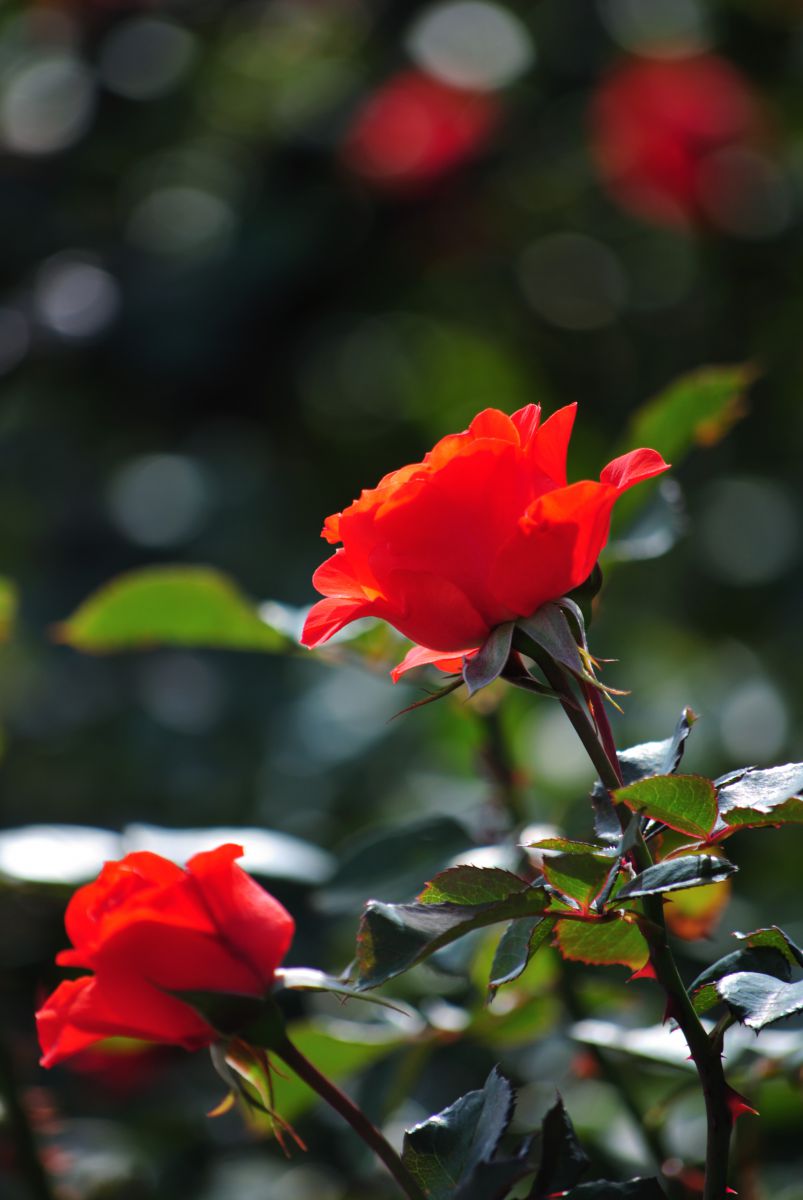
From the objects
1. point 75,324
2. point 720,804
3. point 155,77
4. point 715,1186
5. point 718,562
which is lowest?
point 718,562

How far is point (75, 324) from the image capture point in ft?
6.75

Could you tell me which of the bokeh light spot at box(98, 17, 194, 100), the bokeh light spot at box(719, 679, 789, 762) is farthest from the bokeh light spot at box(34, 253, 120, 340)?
the bokeh light spot at box(719, 679, 789, 762)

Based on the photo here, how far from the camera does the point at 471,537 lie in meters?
0.47

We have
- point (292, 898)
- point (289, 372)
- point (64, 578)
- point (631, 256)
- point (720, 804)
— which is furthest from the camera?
point (631, 256)

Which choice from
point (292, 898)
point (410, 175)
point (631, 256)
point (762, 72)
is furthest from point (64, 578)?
point (762, 72)

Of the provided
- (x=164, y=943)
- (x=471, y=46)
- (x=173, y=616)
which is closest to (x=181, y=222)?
(x=471, y=46)

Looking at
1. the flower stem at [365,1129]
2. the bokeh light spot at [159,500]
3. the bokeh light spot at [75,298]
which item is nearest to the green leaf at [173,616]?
the flower stem at [365,1129]

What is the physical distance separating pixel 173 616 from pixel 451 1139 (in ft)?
1.54

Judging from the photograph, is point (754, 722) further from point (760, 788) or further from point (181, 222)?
point (181, 222)

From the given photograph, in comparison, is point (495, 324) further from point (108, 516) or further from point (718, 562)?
point (108, 516)

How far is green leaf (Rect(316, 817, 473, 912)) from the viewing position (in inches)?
28.3

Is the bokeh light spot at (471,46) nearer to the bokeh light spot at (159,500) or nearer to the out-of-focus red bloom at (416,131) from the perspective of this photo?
the out-of-focus red bloom at (416,131)

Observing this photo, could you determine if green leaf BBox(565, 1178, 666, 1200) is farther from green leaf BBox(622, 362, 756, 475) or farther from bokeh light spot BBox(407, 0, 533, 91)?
bokeh light spot BBox(407, 0, 533, 91)

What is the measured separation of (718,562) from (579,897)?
1637mm
